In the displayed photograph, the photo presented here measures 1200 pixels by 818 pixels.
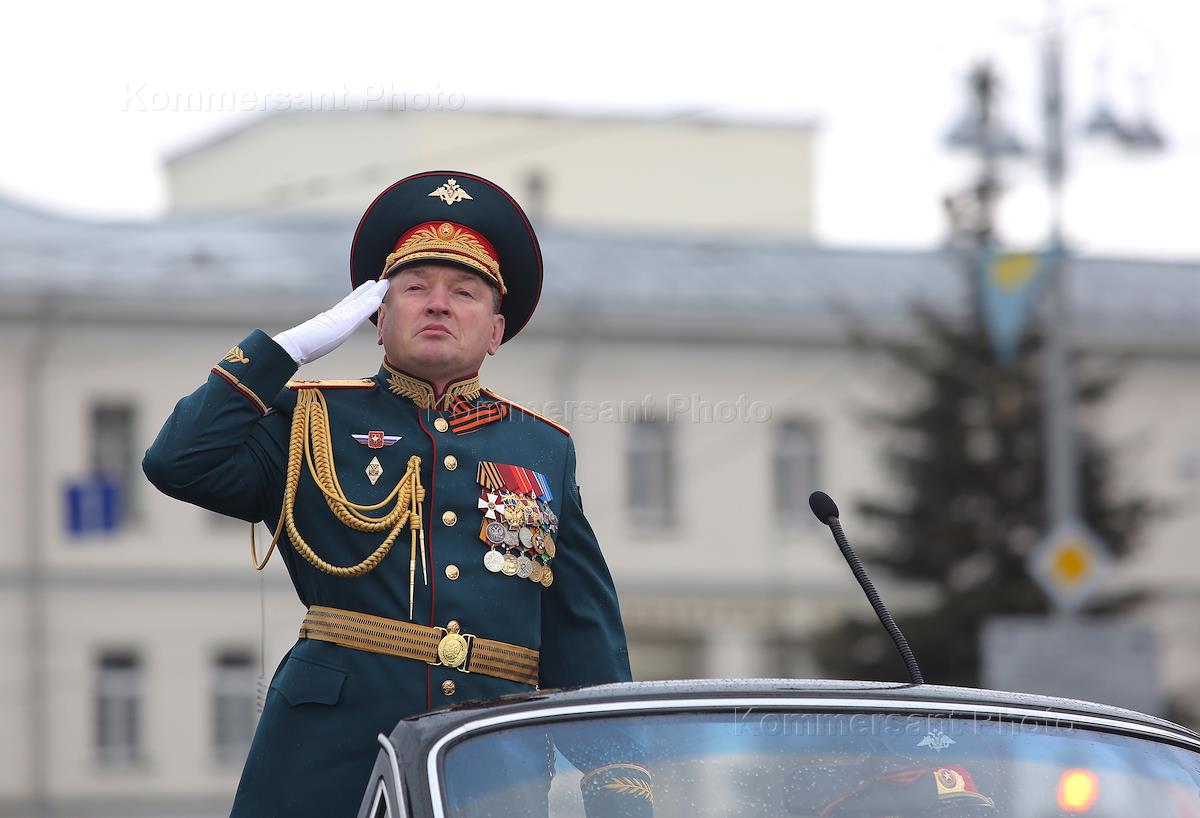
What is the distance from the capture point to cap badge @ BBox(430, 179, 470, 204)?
14.5 feet

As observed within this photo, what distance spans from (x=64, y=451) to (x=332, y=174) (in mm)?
13054

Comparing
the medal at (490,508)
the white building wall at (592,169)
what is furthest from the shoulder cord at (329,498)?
the white building wall at (592,169)

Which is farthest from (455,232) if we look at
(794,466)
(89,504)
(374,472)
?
(794,466)

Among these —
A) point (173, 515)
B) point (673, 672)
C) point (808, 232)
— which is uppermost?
point (808, 232)

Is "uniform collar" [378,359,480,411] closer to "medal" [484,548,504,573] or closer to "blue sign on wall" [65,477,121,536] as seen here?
"medal" [484,548,504,573]

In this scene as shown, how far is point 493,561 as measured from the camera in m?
4.16

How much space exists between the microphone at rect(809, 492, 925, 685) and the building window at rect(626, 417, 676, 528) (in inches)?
1373

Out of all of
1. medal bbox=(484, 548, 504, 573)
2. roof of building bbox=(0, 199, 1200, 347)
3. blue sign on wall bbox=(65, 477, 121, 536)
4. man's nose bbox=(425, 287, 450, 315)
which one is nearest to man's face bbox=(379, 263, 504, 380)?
man's nose bbox=(425, 287, 450, 315)

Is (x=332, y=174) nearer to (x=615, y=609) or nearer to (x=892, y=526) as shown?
(x=892, y=526)

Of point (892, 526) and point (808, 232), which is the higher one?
point (808, 232)

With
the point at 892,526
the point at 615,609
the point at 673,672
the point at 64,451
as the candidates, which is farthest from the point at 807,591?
the point at 615,609

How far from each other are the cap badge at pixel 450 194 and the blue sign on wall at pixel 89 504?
3134 centimetres

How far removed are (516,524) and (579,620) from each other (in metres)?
0.21

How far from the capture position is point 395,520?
13.6ft
